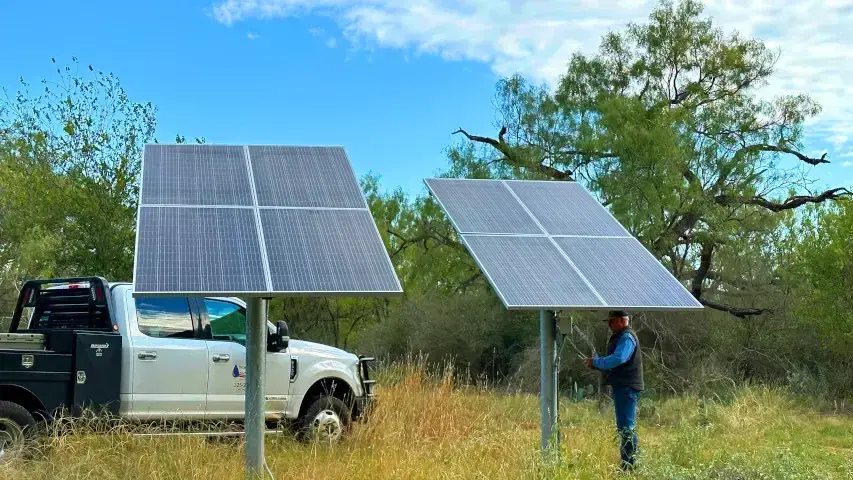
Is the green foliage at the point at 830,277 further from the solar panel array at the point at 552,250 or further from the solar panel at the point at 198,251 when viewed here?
the solar panel at the point at 198,251

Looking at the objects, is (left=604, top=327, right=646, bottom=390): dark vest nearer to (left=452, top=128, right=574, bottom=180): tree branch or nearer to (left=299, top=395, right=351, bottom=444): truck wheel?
(left=299, top=395, right=351, bottom=444): truck wheel

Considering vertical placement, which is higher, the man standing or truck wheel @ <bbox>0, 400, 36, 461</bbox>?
the man standing

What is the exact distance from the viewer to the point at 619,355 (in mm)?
8695

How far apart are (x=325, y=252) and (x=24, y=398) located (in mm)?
3895

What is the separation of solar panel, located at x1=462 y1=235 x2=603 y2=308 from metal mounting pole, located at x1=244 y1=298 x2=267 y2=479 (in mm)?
2011

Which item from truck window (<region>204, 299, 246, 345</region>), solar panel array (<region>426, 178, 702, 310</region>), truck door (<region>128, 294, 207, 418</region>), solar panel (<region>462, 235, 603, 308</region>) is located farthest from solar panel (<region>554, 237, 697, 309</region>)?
truck door (<region>128, 294, 207, 418</region>)

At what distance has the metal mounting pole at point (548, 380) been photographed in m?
7.81

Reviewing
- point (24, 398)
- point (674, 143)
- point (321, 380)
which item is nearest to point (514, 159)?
point (674, 143)

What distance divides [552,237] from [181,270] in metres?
3.88

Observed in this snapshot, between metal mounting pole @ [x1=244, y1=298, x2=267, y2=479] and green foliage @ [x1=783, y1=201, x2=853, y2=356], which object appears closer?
metal mounting pole @ [x1=244, y1=298, x2=267, y2=479]

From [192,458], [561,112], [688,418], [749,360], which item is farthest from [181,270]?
[561,112]

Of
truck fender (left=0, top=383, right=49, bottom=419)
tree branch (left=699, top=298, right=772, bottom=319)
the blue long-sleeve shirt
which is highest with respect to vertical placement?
tree branch (left=699, top=298, right=772, bottom=319)

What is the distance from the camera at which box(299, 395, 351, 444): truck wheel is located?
34.1 ft

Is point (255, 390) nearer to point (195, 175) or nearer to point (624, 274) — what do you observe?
point (195, 175)
